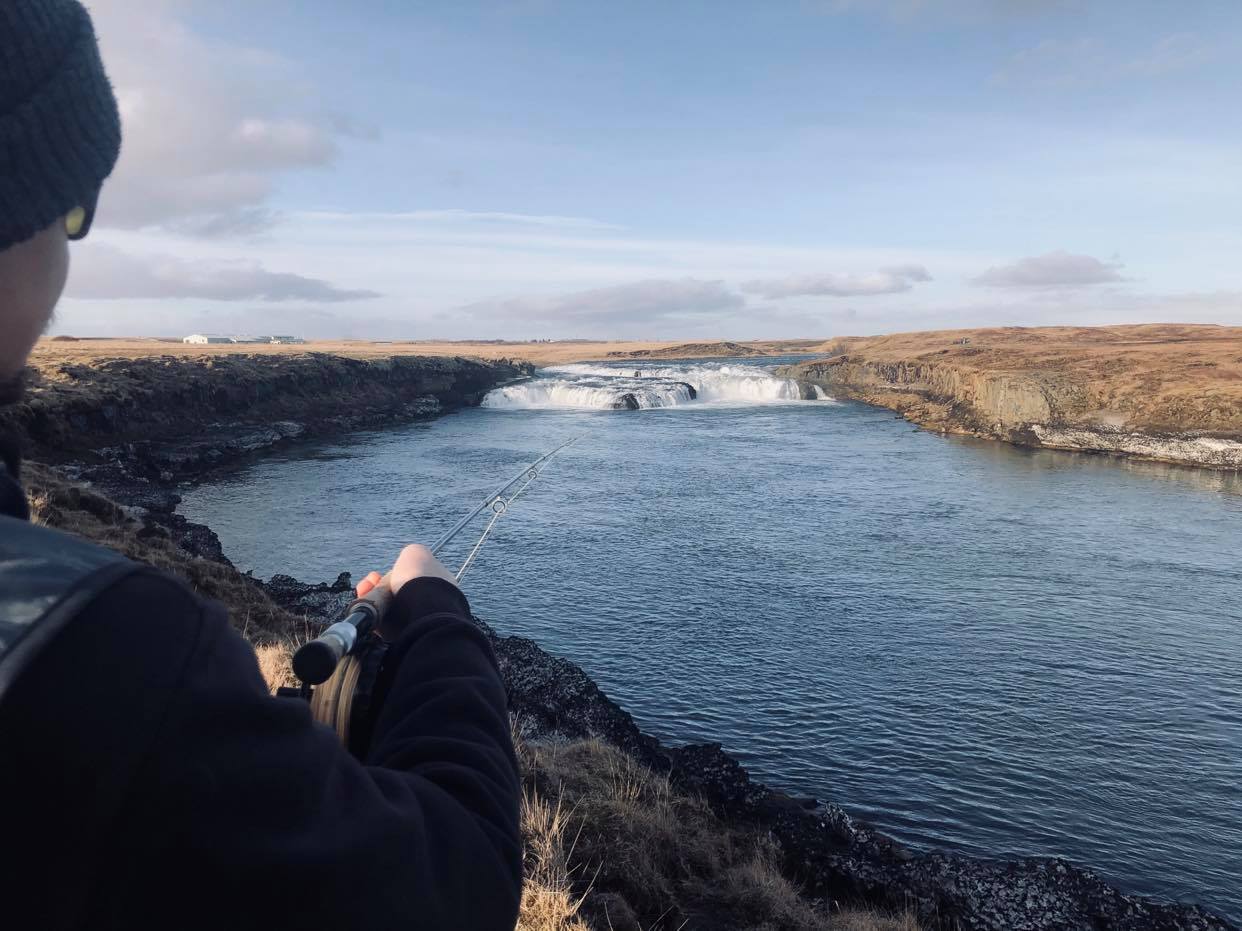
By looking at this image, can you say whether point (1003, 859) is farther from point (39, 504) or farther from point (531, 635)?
point (39, 504)

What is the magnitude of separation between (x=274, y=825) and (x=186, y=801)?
11 centimetres

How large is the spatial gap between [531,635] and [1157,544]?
18.8 metres

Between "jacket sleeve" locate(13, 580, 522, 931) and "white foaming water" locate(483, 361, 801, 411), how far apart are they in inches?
2323

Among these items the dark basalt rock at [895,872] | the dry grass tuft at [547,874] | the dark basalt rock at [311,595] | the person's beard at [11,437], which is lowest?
the dark basalt rock at [895,872]

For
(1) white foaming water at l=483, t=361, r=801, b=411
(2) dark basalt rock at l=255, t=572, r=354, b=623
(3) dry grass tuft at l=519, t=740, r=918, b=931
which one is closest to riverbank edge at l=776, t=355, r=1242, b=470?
(1) white foaming water at l=483, t=361, r=801, b=411

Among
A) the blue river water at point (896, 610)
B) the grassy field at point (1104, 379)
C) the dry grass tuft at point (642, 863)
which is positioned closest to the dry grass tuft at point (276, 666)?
the dry grass tuft at point (642, 863)

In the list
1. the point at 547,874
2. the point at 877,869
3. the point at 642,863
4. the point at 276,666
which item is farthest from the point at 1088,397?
the point at 547,874

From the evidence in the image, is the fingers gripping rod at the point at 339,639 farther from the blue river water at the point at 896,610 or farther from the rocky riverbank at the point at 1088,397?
the rocky riverbank at the point at 1088,397

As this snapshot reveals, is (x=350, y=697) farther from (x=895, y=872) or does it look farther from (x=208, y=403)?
(x=208, y=403)

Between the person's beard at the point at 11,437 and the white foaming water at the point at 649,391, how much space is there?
58.9 metres

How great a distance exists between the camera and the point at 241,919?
97 centimetres

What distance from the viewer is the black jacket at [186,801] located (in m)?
0.86

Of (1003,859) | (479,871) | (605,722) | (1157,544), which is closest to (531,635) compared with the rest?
(605,722)

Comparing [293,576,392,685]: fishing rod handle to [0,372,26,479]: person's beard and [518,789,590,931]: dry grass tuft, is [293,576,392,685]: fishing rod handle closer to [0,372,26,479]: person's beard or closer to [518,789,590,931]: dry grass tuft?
[0,372,26,479]: person's beard
